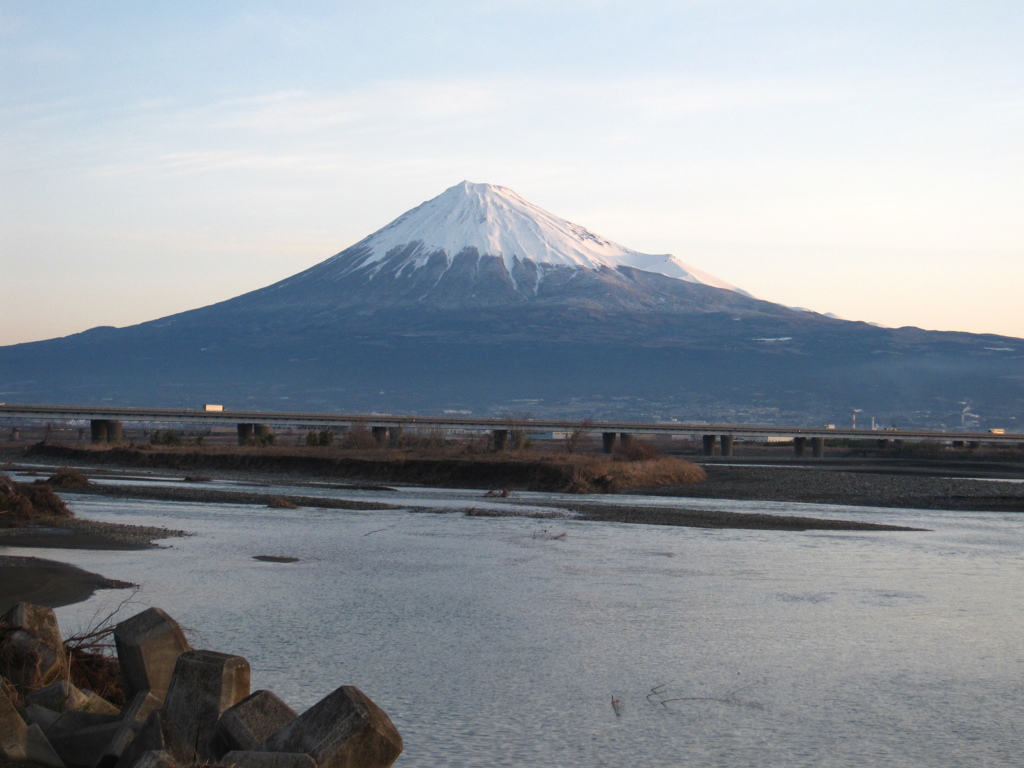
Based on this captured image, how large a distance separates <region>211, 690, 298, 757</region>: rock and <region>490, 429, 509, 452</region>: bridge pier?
6478 centimetres

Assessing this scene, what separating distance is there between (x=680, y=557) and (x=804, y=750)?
43.6 ft

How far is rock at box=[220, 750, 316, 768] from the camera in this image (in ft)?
23.5

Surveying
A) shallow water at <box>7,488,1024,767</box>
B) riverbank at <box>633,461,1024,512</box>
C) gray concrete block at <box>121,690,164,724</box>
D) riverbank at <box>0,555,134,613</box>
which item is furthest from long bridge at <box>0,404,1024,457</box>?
gray concrete block at <box>121,690,164,724</box>

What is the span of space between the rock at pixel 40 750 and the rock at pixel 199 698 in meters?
0.78

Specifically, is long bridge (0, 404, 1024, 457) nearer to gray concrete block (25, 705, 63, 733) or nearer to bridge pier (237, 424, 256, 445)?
bridge pier (237, 424, 256, 445)

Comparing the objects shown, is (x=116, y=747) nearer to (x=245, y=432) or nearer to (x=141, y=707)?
(x=141, y=707)

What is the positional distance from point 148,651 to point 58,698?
2.31ft

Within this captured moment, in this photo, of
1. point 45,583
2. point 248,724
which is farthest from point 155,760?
point 45,583

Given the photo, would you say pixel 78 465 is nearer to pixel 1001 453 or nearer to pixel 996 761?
pixel 996 761

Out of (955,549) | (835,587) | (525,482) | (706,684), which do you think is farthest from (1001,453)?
(706,684)

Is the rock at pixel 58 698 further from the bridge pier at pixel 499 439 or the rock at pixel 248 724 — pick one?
the bridge pier at pixel 499 439

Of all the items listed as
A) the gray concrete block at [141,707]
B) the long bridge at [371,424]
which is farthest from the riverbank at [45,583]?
the long bridge at [371,424]

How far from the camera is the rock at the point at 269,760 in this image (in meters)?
7.15

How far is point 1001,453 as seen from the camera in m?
98.9
